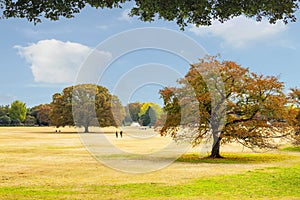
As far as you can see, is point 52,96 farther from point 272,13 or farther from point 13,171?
point 272,13

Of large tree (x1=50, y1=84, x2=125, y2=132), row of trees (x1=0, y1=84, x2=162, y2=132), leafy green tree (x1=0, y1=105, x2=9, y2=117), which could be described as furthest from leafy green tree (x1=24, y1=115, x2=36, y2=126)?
large tree (x1=50, y1=84, x2=125, y2=132)

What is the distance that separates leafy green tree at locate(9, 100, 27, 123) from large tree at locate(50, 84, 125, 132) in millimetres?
55186

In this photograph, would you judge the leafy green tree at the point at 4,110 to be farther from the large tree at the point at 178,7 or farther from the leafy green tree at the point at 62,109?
the large tree at the point at 178,7

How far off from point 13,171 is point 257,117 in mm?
17595

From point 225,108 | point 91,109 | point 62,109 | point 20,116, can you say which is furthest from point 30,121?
point 225,108

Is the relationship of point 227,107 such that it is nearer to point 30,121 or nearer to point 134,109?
point 134,109

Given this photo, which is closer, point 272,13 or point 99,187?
point 272,13

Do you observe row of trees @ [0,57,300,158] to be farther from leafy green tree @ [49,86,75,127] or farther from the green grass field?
leafy green tree @ [49,86,75,127]

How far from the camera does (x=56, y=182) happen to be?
16812 mm

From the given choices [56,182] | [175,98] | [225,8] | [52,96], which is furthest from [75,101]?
[225,8]

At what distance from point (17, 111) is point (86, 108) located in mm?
67647

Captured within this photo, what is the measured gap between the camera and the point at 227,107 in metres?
29.2

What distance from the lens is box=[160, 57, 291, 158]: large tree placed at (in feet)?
94.1

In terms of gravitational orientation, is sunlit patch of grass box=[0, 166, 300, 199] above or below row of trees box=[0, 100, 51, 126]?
below
